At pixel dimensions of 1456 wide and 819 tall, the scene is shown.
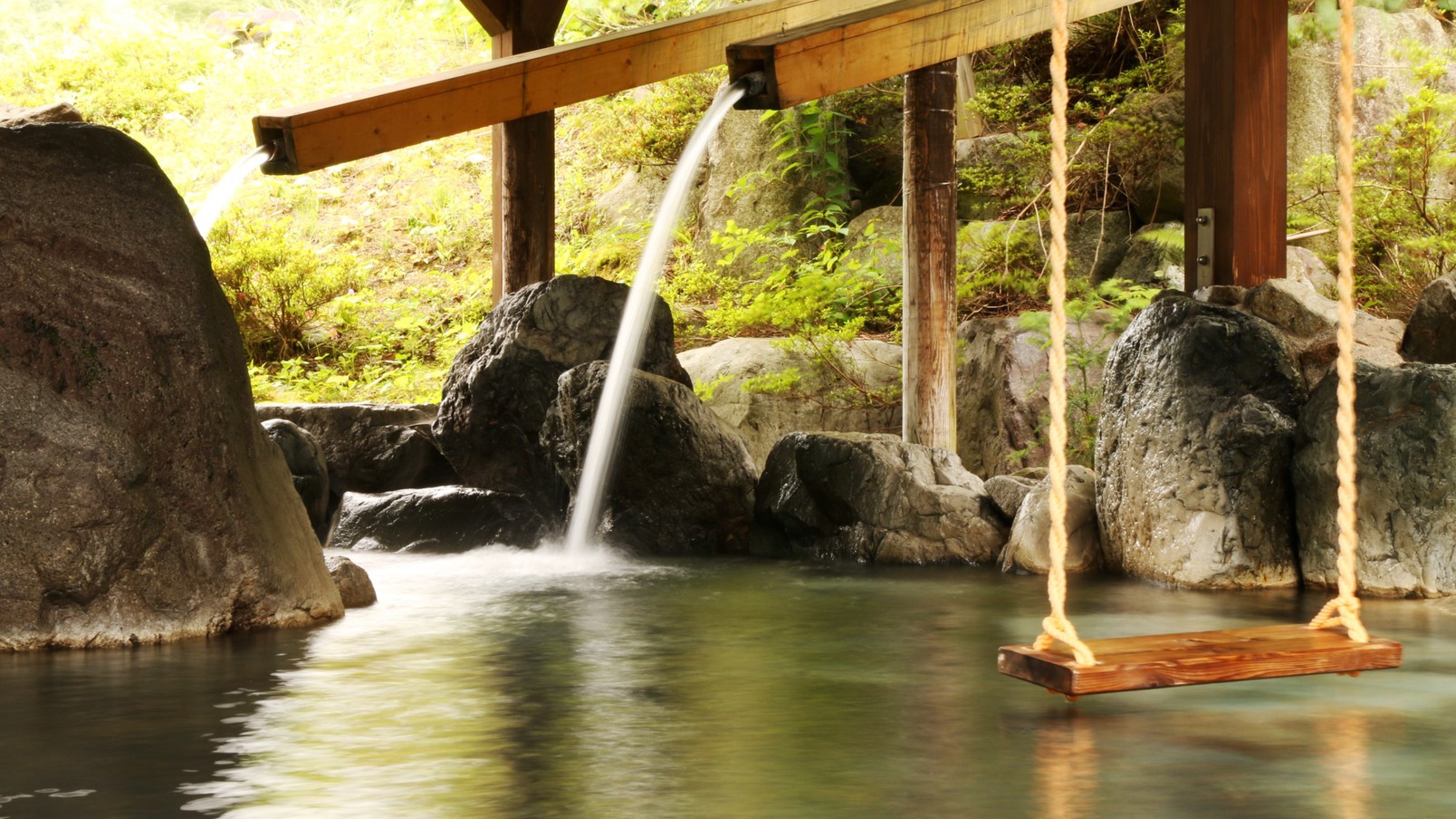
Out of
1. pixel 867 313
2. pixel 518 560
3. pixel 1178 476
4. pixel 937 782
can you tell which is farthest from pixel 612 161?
pixel 937 782

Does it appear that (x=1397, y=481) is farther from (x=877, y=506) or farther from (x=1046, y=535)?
(x=877, y=506)

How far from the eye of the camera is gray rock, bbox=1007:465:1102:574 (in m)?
7.44

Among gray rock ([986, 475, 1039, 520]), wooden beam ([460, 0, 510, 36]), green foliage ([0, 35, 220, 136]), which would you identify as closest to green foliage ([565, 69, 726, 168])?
wooden beam ([460, 0, 510, 36])

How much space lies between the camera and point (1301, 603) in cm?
625

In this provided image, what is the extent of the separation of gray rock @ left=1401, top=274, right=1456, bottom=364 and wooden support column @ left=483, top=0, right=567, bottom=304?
5311 millimetres

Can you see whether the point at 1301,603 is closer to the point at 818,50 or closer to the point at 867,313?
the point at 818,50

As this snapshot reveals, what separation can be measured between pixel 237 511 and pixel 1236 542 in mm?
4434

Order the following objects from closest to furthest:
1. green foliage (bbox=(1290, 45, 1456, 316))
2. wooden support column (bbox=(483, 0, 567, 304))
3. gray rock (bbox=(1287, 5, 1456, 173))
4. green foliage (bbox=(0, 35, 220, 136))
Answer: wooden support column (bbox=(483, 0, 567, 304)) → green foliage (bbox=(1290, 45, 1456, 316)) → gray rock (bbox=(1287, 5, 1456, 173)) → green foliage (bbox=(0, 35, 220, 136))

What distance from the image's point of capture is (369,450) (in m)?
10.1

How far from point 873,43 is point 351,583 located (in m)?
3.27

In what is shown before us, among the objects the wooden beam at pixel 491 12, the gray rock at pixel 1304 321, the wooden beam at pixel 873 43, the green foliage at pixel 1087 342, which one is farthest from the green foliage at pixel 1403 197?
the wooden beam at pixel 491 12

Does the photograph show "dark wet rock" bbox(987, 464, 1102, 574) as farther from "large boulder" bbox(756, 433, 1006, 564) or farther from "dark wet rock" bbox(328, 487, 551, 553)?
"dark wet rock" bbox(328, 487, 551, 553)

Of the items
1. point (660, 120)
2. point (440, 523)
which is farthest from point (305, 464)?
point (660, 120)

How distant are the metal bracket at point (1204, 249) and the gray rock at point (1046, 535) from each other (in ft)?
3.85
